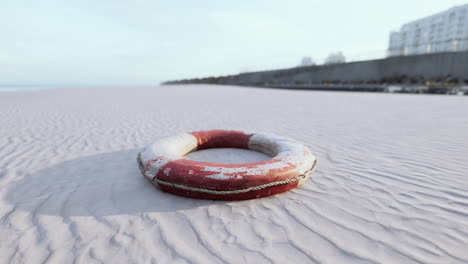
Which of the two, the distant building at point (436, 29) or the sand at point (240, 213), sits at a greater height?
the distant building at point (436, 29)

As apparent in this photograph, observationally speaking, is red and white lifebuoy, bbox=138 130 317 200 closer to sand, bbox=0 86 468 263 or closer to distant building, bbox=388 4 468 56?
sand, bbox=0 86 468 263

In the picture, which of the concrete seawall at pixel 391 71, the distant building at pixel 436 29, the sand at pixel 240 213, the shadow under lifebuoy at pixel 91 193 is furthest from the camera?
the distant building at pixel 436 29

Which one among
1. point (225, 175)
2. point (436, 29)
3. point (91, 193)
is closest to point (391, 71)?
point (225, 175)

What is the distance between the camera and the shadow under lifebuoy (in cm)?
215

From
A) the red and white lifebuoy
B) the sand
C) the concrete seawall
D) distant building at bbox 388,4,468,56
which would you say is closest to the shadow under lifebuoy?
the sand

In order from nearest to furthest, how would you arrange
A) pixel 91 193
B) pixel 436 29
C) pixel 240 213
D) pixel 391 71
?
pixel 240 213
pixel 91 193
pixel 391 71
pixel 436 29

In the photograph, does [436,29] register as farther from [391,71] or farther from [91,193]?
[91,193]

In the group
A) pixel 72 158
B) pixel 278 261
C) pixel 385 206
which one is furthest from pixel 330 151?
pixel 72 158

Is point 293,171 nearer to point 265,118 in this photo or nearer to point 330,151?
point 330,151

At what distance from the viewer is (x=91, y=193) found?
244cm

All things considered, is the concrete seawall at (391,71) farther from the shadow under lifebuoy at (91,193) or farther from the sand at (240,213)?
the shadow under lifebuoy at (91,193)

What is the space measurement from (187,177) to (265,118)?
4.98 meters

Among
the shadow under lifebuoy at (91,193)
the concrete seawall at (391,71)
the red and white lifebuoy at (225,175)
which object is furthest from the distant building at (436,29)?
the shadow under lifebuoy at (91,193)

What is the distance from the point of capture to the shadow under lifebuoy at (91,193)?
2146mm
